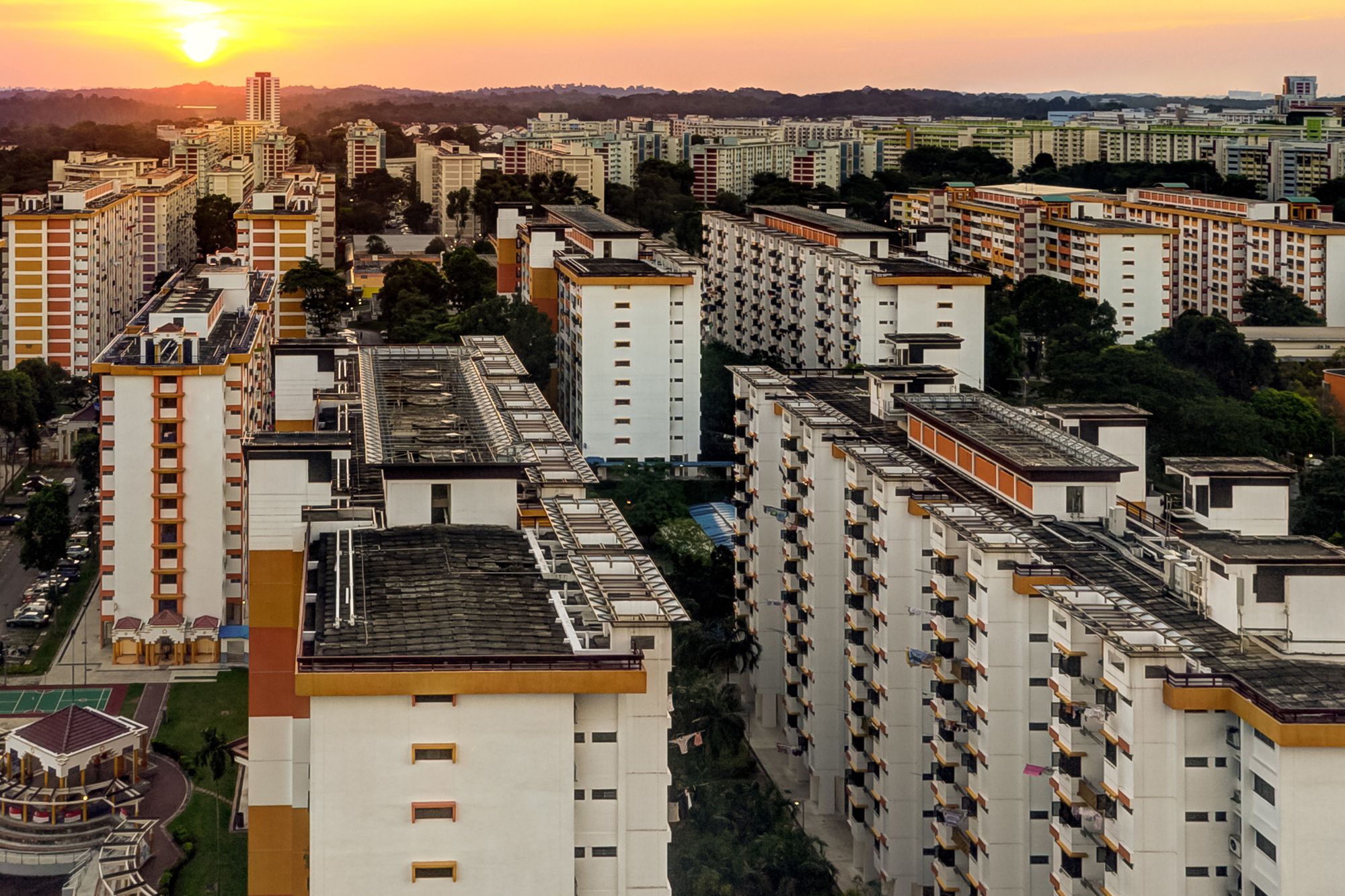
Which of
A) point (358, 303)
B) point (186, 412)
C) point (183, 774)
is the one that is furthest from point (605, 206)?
point (183, 774)

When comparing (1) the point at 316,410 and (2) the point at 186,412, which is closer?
(1) the point at 316,410

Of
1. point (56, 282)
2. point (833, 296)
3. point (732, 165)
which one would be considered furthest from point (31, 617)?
point (732, 165)

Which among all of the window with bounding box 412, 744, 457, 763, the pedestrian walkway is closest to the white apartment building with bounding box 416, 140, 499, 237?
the pedestrian walkway

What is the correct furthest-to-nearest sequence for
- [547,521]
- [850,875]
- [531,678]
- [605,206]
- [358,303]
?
[605,206]
[358,303]
[850,875]
[547,521]
[531,678]

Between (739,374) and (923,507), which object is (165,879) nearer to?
(923,507)

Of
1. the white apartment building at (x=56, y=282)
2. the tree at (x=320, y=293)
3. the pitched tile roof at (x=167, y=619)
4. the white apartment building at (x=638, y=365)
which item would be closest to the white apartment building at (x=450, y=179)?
A: the white apartment building at (x=56, y=282)

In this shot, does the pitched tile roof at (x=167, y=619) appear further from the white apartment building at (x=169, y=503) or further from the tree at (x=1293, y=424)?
the tree at (x=1293, y=424)
